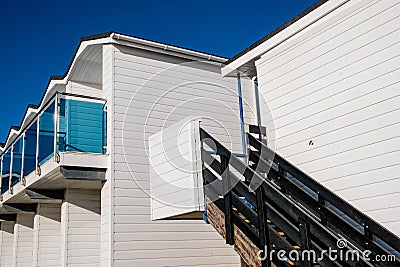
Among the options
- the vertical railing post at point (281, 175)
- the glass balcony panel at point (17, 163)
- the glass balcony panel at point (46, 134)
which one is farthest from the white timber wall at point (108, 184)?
the vertical railing post at point (281, 175)

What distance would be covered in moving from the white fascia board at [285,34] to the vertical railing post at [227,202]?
2.54 meters

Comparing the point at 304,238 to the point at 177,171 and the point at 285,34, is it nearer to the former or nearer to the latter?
the point at 177,171

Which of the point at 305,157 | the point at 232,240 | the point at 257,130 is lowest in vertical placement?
the point at 232,240

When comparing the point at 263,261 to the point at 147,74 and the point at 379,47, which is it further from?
the point at 147,74

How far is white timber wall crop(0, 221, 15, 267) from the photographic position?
1373 cm

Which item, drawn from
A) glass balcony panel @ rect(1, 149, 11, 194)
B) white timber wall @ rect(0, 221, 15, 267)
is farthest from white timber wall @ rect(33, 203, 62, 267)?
white timber wall @ rect(0, 221, 15, 267)

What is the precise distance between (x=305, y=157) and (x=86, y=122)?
4521 mm

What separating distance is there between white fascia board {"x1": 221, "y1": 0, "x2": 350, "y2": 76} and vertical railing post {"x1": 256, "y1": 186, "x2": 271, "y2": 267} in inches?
115

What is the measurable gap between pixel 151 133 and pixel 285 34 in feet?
12.2

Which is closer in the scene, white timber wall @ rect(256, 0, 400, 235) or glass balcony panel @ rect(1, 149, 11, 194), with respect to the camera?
white timber wall @ rect(256, 0, 400, 235)

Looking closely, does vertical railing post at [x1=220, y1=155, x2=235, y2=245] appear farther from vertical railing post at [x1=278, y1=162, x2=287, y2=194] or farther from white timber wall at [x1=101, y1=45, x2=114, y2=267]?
white timber wall at [x1=101, y1=45, x2=114, y2=267]

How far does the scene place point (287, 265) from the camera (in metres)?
4.17

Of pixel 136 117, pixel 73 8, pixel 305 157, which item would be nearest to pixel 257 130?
pixel 305 157

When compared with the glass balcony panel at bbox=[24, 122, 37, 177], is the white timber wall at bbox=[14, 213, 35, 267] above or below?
below
